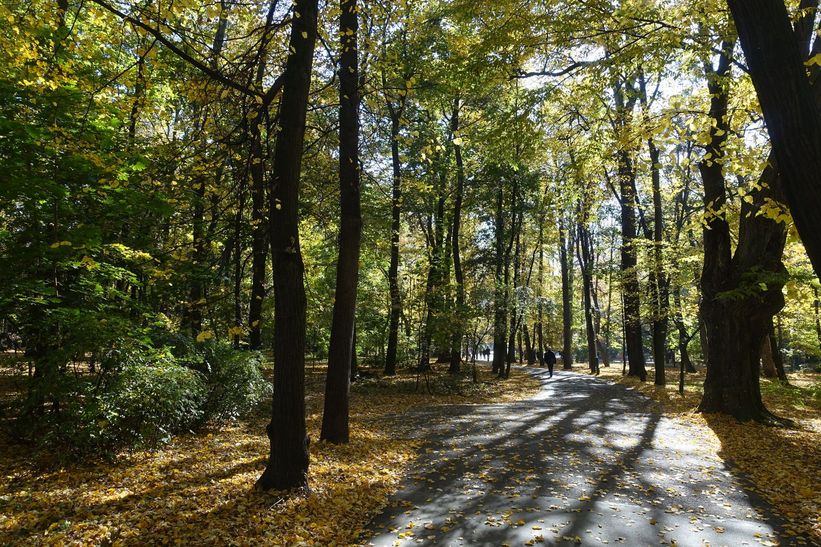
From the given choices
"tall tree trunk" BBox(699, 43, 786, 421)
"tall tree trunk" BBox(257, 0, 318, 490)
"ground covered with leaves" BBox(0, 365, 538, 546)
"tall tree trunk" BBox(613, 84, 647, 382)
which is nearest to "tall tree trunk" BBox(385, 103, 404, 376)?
"tall tree trunk" BBox(699, 43, 786, 421)

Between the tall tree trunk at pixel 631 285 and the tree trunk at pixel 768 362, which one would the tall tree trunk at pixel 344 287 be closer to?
the tall tree trunk at pixel 631 285

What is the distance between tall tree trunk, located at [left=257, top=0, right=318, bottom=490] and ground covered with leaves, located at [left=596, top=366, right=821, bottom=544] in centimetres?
523

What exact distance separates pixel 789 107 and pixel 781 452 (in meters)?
7.44

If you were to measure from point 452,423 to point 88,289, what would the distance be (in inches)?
288

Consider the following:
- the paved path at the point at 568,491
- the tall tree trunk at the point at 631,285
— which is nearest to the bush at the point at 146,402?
the paved path at the point at 568,491

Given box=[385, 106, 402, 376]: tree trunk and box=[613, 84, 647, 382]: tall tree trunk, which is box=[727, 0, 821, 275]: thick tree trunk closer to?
box=[385, 106, 402, 376]: tree trunk

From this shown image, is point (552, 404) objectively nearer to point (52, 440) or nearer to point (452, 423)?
point (452, 423)

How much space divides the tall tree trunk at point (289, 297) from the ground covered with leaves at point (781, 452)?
17.1 ft

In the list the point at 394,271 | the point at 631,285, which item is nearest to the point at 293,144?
the point at 394,271

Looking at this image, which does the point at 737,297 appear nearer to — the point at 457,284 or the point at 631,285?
the point at 457,284

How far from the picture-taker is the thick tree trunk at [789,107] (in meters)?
2.90

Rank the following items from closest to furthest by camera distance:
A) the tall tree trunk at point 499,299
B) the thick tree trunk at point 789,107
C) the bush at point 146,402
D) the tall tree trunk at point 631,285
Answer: the thick tree trunk at point 789,107 → the bush at point 146,402 → the tall tree trunk at point 499,299 → the tall tree trunk at point 631,285

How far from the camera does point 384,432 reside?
9.70 meters

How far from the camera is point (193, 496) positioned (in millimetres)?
5297
